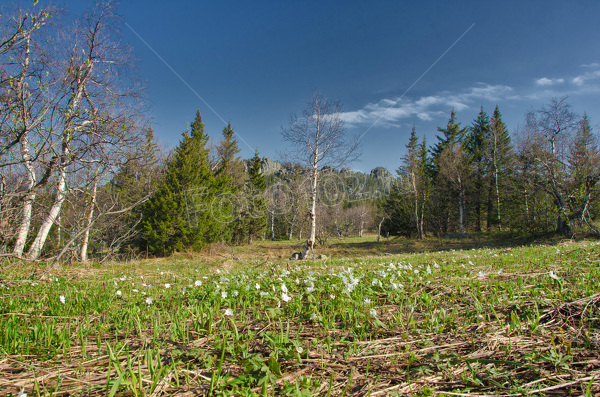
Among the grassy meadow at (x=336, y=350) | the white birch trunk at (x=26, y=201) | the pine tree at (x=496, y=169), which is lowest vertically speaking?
the grassy meadow at (x=336, y=350)

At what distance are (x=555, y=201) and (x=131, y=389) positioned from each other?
26.4 m

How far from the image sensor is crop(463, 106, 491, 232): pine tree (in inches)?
1158

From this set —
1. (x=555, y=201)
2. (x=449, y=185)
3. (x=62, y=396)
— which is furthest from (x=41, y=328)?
(x=449, y=185)

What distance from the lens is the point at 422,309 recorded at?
8.43 feet

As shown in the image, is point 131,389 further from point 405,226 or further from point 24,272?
point 405,226

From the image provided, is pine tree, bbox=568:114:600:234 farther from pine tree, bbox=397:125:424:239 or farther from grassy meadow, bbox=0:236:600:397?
grassy meadow, bbox=0:236:600:397

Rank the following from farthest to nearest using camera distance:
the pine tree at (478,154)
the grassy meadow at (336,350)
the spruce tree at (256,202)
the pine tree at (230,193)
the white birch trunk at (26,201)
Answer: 1. the spruce tree at (256,202)
2. the pine tree at (478,154)
3. the pine tree at (230,193)
4. the white birch trunk at (26,201)
5. the grassy meadow at (336,350)

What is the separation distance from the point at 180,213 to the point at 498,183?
3012 cm

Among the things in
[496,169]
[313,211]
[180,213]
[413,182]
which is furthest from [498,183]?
[180,213]

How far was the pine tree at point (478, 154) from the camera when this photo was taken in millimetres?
29422

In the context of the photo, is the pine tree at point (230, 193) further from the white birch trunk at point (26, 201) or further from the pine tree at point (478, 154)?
the pine tree at point (478, 154)

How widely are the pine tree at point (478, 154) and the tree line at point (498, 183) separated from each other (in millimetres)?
94

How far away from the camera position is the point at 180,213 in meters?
20.3

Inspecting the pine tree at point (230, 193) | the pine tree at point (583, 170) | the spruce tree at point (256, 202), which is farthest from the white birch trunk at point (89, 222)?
the pine tree at point (583, 170)
